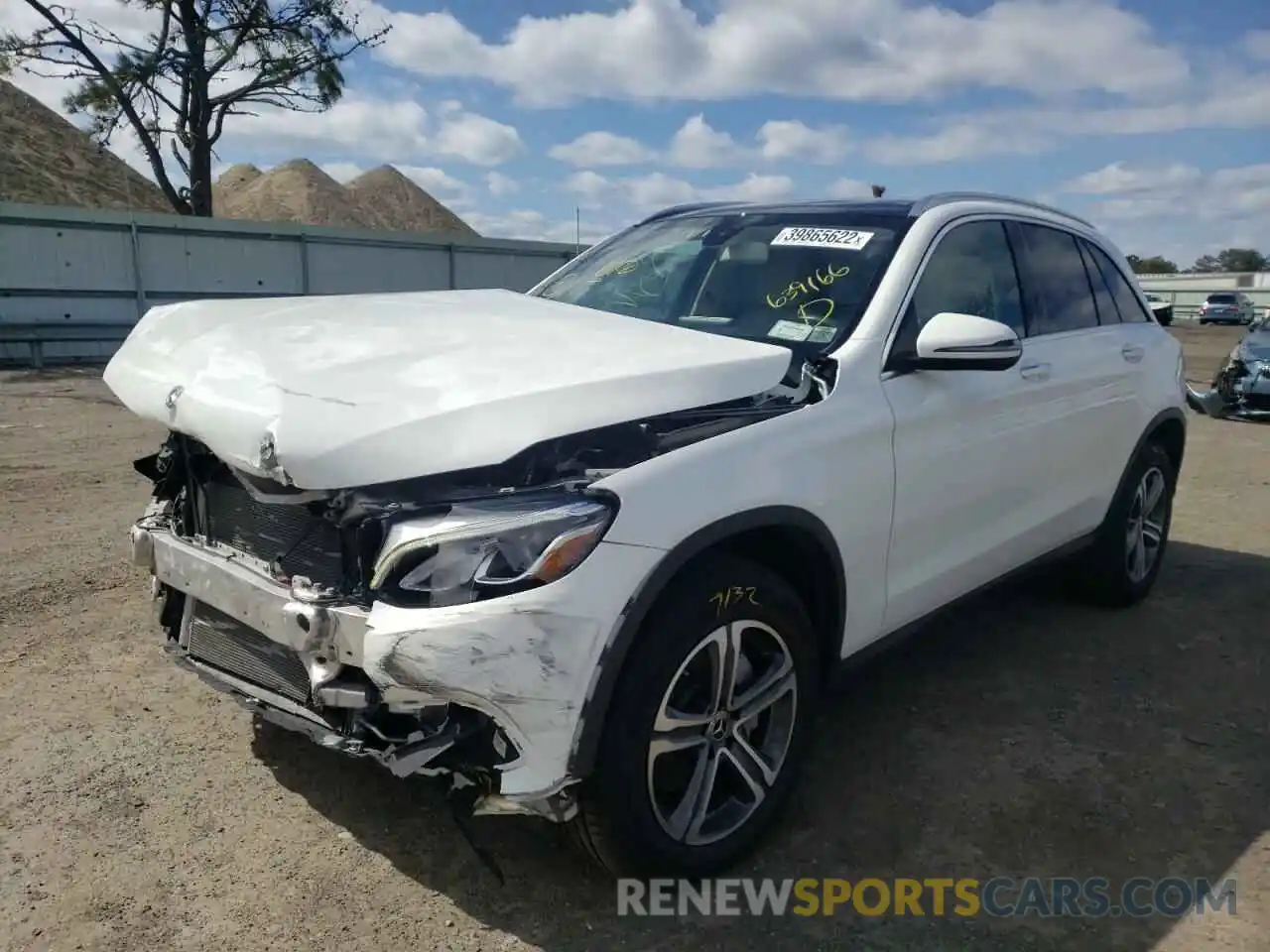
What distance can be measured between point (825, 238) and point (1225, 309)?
4489 centimetres

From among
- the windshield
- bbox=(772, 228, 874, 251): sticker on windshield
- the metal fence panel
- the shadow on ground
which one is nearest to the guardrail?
the metal fence panel

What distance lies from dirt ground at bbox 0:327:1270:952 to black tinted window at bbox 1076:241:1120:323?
1.46 metres

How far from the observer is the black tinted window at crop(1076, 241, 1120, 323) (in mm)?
4676

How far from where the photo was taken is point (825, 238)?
358 cm

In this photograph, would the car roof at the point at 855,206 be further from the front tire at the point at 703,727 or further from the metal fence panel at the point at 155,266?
the metal fence panel at the point at 155,266

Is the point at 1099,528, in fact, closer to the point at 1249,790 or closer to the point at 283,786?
the point at 1249,790

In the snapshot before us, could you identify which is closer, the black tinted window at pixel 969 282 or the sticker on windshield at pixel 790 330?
the sticker on windshield at pixel 790 330

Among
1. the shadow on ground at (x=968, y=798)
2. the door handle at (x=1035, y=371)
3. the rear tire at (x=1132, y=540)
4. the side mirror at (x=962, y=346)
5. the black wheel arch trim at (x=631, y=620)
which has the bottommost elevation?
the shadow on ground at (x=968, y=798)

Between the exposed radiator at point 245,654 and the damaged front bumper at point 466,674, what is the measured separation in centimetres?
3

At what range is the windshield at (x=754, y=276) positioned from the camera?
3.31 m

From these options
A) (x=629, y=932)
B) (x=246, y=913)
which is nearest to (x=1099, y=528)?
(x=629, y=932)

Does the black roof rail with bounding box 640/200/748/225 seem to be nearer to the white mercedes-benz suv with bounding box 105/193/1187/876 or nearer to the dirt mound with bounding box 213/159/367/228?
the white mercedes-benz suv with bounding box 105/193/1187/876

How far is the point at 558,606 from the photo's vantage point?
221 cm

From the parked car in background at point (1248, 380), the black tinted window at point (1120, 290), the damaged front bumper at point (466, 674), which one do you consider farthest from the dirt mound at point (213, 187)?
the damaged front bumper at point (466, 674)
